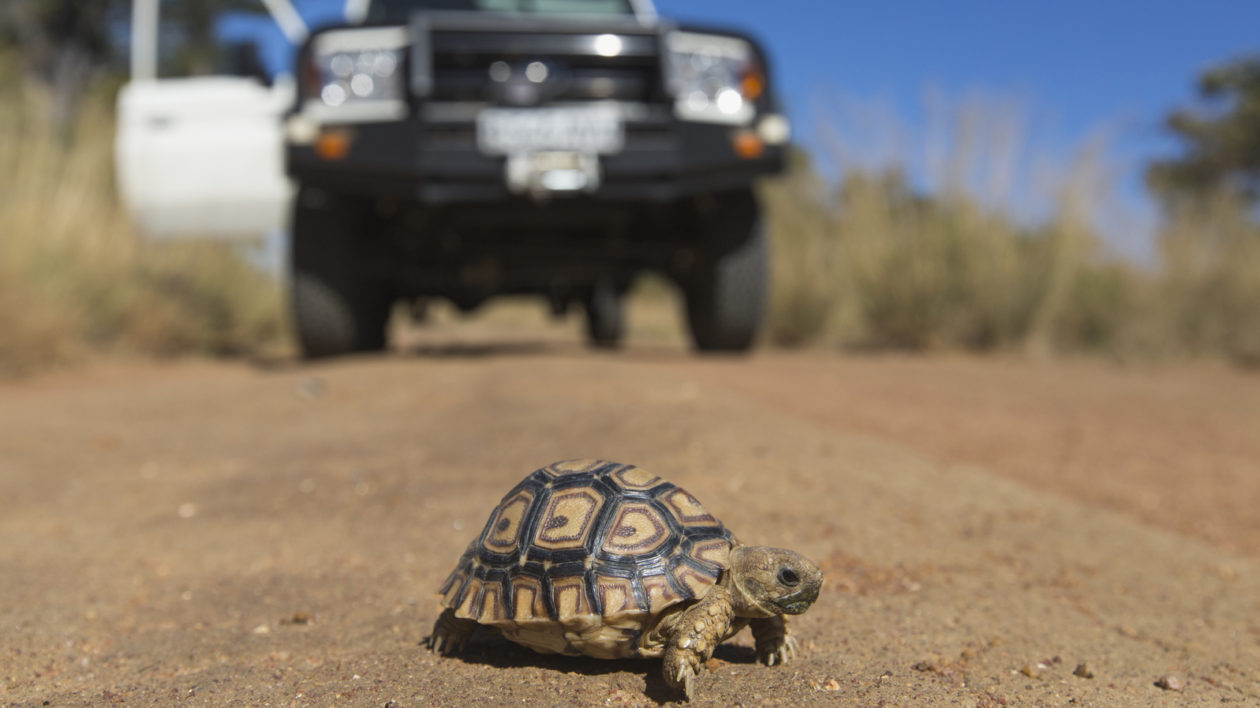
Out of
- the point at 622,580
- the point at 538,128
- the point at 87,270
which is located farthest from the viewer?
the point at 87,270

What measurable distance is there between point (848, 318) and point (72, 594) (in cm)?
613

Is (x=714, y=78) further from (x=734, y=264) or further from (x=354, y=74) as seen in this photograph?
(x=354, y=74)

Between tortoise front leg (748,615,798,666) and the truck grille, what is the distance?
3306mm

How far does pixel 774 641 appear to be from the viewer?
174 cm

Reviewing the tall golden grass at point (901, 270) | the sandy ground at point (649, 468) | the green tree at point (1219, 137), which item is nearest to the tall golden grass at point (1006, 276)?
the tall golden grass at point (901, 270)

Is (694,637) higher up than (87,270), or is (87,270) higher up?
(87,270)

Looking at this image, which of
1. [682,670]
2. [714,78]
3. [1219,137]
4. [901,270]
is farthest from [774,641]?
[1219,137]

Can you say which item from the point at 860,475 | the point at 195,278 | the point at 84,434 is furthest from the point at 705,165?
the point at 195,278

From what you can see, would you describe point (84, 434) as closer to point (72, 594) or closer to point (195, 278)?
point (72, 594)

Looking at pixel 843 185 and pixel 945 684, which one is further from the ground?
pixel 843 185

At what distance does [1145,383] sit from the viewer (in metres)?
5.80

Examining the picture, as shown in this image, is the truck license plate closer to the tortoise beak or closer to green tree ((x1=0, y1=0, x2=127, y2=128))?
the tortoise beak

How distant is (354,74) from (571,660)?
11.9 ft

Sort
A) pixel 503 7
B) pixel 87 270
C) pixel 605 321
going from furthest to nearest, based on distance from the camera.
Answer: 1. pixel 605 321
2. pixel 87 270
3. pixel 503 7
